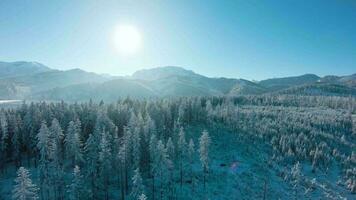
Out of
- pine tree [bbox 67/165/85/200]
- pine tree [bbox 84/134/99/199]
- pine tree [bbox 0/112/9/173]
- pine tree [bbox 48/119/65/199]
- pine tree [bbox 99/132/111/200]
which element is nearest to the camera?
pine tree [bbox 67/165/85/200]

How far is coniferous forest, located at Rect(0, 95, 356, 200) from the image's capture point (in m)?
62.5

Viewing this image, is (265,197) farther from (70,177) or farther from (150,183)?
(70,177)

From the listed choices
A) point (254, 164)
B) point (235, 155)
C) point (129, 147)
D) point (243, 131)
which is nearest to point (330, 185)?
point (254, 164)

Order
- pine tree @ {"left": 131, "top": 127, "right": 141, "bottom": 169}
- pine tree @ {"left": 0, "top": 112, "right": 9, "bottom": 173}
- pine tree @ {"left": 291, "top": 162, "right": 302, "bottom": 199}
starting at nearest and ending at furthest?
pine tree @ {"left": 131, "top": 127, "right": 141, "bottom": 169} → pine tree @ {"left": 0, "top": 112, "right": 9, "bottom": 173} → pine tree @ {"left": 291, "top": 162, "right": 302, "bottom": 199}

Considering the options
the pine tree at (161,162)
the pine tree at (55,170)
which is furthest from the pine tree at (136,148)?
the pine tree at (55,170)

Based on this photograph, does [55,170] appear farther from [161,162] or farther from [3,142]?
[161,162]

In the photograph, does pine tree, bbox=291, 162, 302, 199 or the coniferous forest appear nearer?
the coniferous forest

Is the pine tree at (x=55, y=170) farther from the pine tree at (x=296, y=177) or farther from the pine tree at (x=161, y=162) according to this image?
the pine tree at (x=296, y=177)

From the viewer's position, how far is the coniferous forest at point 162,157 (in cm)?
6247

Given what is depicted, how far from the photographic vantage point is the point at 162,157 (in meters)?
64.6

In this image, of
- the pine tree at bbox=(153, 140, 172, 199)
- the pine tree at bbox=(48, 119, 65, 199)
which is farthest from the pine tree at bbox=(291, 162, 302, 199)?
the pine tree at bbox=(48, 119, 65, 199)

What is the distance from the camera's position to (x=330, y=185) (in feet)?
297

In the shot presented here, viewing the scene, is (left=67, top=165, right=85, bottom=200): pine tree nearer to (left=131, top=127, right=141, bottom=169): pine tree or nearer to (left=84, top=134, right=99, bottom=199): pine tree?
(left=84, top=134, right=99, bottom=199): pine tree

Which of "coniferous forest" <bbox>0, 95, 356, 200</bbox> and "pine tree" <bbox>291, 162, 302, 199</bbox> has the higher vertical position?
"coniferous forest" <bbox>0, 95, 356, 200</bbox>
